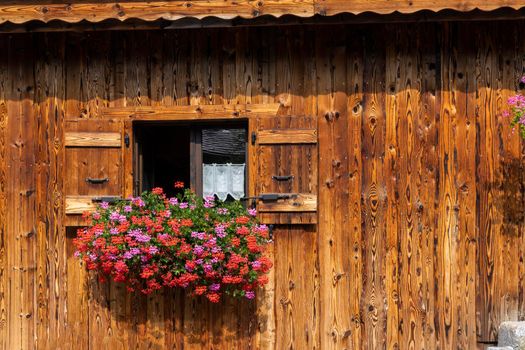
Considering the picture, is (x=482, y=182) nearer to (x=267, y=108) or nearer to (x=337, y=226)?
(x=337, y=226)

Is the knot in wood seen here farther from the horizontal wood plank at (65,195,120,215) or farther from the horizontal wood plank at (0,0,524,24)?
the horizontal wood plank at (65,195,120,215)

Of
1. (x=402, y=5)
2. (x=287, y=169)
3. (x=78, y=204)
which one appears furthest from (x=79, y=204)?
(x=402, y=5)

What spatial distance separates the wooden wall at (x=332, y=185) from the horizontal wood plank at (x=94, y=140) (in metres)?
0.22

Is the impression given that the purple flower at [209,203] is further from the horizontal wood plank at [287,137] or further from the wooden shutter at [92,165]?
the wooden shutter at [92,165]

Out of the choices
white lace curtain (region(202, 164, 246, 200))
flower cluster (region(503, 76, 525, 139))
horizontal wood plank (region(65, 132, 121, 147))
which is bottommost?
white lace curtain (region(202, 164, 246, 200))

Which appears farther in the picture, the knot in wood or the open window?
the open window

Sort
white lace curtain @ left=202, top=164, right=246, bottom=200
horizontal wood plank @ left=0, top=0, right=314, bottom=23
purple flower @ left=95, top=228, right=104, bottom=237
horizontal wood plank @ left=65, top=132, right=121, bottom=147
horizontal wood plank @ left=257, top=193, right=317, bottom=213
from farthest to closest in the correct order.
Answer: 1. white lace curtain @ left=202, top=164, right=246, bottom=200
2. horizontal wood plank @ left=65, top=132, right=121, bottom=147
3. horizontal wood plank @ left=257, top=193, right=317, bottom=213
4. horizontal wood plank @ left=0, top=0, right=314, bottom=23
5. purple flower @ left=95, top=228, right=104, bottom=237

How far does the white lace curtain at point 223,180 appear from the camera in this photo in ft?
18.1

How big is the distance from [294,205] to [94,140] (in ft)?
5.48

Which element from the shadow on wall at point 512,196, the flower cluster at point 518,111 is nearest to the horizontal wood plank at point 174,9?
the flower cluster at point 518,111

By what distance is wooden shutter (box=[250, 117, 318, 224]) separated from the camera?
5.27 m

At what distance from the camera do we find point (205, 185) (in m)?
5.56

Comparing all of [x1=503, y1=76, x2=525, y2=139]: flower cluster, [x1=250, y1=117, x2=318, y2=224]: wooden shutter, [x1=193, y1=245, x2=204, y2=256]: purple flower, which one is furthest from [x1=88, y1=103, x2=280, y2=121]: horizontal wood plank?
[x1=503, y1=76, x2=525, y2=139]: flower cluster

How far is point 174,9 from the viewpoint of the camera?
5145mm
